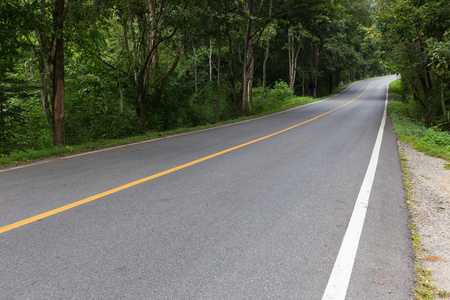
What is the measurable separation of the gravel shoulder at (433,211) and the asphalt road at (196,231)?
0.19 m

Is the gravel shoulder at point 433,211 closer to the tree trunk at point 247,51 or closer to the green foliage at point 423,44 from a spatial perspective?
the green foliage at point 423,44

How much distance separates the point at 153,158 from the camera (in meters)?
6.91

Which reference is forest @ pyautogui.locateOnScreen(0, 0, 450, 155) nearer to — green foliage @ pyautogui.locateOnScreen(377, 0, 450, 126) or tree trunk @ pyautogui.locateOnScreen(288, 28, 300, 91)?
green foliage @ pyautogui.locateOnScreen(377, 0, 450, 126)

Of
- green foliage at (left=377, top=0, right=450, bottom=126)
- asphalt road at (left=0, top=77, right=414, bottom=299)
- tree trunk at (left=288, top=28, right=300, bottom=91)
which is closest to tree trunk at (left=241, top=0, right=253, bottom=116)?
green foliage at (left=377, top=0, right=450, bottom=126)

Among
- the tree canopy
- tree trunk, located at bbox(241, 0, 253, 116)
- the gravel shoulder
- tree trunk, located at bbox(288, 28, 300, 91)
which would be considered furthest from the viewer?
tree trunk, located at bbox(288, 28, 300, 91)

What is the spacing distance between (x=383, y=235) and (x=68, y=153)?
738 cm

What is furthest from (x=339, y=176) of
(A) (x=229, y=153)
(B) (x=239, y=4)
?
(B) (x=239, y=4)

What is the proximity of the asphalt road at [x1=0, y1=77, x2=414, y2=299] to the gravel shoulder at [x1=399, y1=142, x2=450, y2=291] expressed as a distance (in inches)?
7.4

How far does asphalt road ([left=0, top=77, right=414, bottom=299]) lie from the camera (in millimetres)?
2408

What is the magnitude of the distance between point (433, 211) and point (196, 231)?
10.5ft

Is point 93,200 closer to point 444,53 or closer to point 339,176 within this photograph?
point 339,176

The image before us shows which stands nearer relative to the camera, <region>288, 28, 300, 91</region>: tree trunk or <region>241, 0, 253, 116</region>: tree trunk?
<region>241, 0, 253, 116</region>: tree trunk

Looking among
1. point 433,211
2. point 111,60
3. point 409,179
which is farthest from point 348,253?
point 111,60

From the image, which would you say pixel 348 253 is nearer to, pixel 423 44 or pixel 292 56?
pixel 423 44
